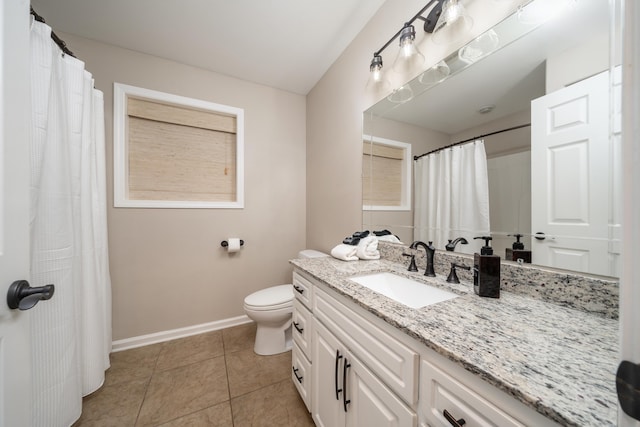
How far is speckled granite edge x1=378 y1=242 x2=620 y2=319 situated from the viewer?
0.64m

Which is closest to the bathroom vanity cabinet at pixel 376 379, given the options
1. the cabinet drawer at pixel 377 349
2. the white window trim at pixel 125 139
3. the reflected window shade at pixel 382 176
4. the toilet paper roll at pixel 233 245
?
the cabinet drawer at pixel 377 349

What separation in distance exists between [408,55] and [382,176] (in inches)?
27.0

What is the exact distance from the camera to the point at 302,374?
1226 millimetres

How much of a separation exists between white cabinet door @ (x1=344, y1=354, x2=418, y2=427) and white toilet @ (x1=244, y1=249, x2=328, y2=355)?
894mm

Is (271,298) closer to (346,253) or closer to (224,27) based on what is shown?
(346,253)

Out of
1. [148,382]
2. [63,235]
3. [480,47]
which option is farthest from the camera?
[148,382]

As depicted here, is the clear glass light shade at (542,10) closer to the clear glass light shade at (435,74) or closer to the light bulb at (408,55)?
the clear glass light shade at (435,74)

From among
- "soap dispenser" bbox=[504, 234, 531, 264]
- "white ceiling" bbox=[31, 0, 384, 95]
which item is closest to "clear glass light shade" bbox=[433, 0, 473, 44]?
"white ceiling" bbox=[31, 0, 384, 95]

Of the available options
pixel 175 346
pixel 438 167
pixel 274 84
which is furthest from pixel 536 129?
pixel 175 346

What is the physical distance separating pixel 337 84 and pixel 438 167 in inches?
49.0

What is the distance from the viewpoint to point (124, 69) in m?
1.77

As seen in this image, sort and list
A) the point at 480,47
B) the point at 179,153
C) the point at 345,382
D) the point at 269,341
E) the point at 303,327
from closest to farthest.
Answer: the point at 345,382, the point at 480,47, the point at 303,327, the point at 269,341, the point at 179,153

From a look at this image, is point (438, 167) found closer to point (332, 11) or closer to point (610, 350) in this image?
point (610, 350)

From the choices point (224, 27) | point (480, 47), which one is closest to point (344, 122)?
point (480, 47)
